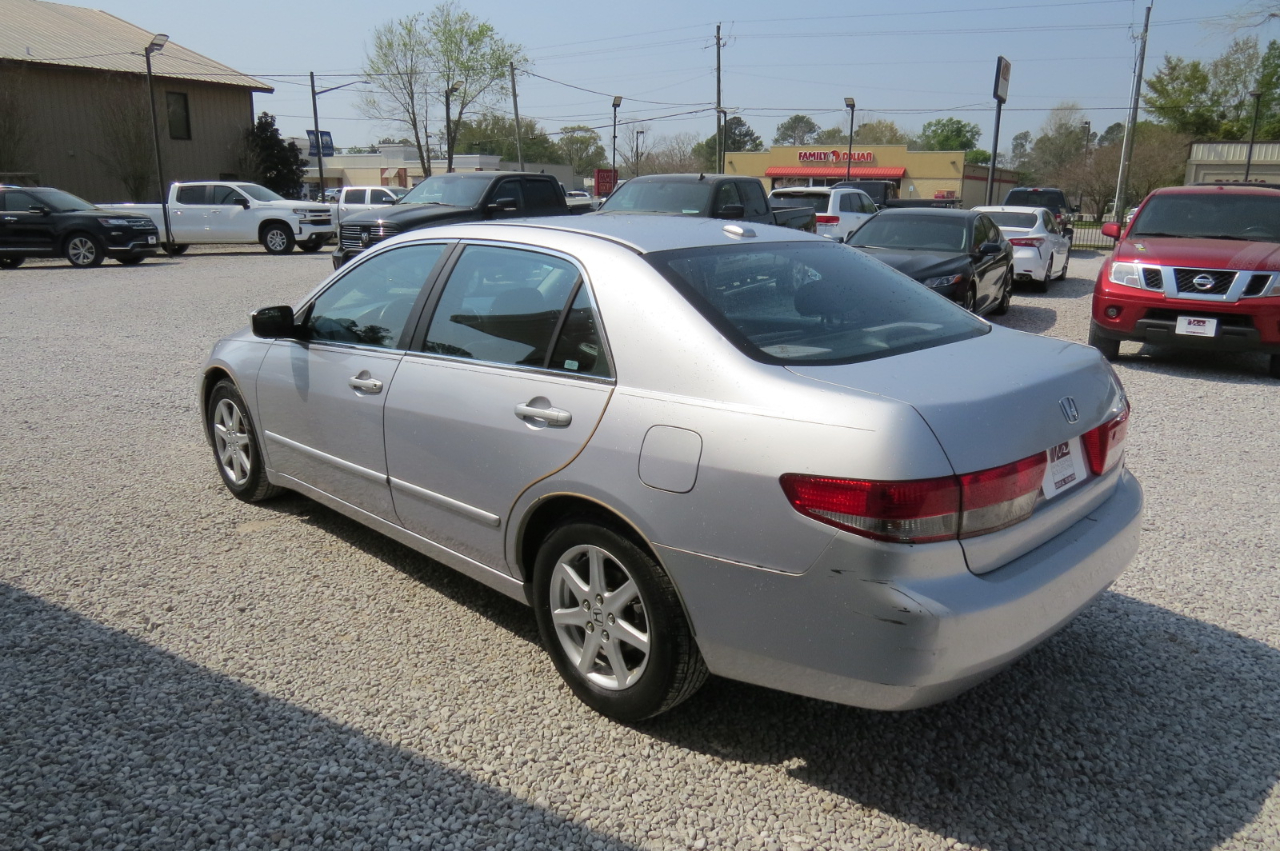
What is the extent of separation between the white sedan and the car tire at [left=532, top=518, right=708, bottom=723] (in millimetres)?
13325

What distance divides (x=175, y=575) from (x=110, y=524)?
3.07ft

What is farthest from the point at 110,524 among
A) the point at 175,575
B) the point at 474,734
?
the point at 474,734

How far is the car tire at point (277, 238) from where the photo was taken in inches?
1008

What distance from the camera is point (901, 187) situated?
6731cm

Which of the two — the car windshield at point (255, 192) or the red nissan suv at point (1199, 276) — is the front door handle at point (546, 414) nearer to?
the red nissan suv at point (1199, 276)

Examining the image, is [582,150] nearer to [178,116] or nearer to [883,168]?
[883,168]

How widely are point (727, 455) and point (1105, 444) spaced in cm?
135

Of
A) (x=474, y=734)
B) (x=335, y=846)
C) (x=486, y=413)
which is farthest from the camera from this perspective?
(x=486, y=413)

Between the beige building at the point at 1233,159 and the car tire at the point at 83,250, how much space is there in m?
63.8

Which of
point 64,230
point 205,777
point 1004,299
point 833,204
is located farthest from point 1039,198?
point 205,777

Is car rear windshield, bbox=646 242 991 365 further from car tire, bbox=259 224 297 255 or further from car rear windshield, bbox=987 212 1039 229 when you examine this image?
car tire, bbox=259 224 297 255

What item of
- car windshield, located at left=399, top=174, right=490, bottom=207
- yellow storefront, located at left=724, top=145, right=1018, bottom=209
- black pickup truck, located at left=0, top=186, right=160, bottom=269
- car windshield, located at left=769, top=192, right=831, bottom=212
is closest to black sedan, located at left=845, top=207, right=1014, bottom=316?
car windshield, located at left=399, top=174, right=490, bottom=207

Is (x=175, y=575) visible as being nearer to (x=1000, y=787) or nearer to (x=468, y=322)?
(x=468, y=322)

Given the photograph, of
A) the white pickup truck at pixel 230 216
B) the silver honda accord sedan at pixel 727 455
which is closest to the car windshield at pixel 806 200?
the white pickup truck at pixel 230 216
